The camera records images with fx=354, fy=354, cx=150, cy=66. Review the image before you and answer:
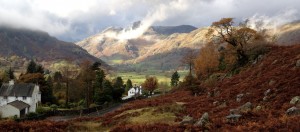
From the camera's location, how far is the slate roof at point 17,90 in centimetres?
9442

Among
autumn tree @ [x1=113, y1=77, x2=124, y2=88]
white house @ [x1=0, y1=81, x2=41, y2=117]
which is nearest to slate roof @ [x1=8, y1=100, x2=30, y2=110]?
white house @ [x1=0, y1=81, x2=41, y2=117]

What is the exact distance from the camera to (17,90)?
95.9 m

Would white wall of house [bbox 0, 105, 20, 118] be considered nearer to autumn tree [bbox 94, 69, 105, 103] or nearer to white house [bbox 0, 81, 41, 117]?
white house [bbox 0, 81, 41, 117]

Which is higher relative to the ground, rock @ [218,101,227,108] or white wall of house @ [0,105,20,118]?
rock @ [218,101,227,108]

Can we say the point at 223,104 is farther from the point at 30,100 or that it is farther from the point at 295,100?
the point at 30,100

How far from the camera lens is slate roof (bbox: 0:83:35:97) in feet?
310

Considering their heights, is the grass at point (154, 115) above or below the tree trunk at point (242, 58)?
below

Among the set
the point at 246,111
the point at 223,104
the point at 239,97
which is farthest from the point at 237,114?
the point at 239,97

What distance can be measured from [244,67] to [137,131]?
46.6 metres

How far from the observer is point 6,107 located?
261 ft

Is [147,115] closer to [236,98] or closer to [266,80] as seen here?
[236,98]

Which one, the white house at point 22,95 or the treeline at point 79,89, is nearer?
the white house at point 22,95

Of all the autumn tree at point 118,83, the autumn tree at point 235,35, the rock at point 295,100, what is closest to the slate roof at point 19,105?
the autumn tree at point 118,83

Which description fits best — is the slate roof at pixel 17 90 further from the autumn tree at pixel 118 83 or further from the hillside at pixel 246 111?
the hillside at pixel 246 111
